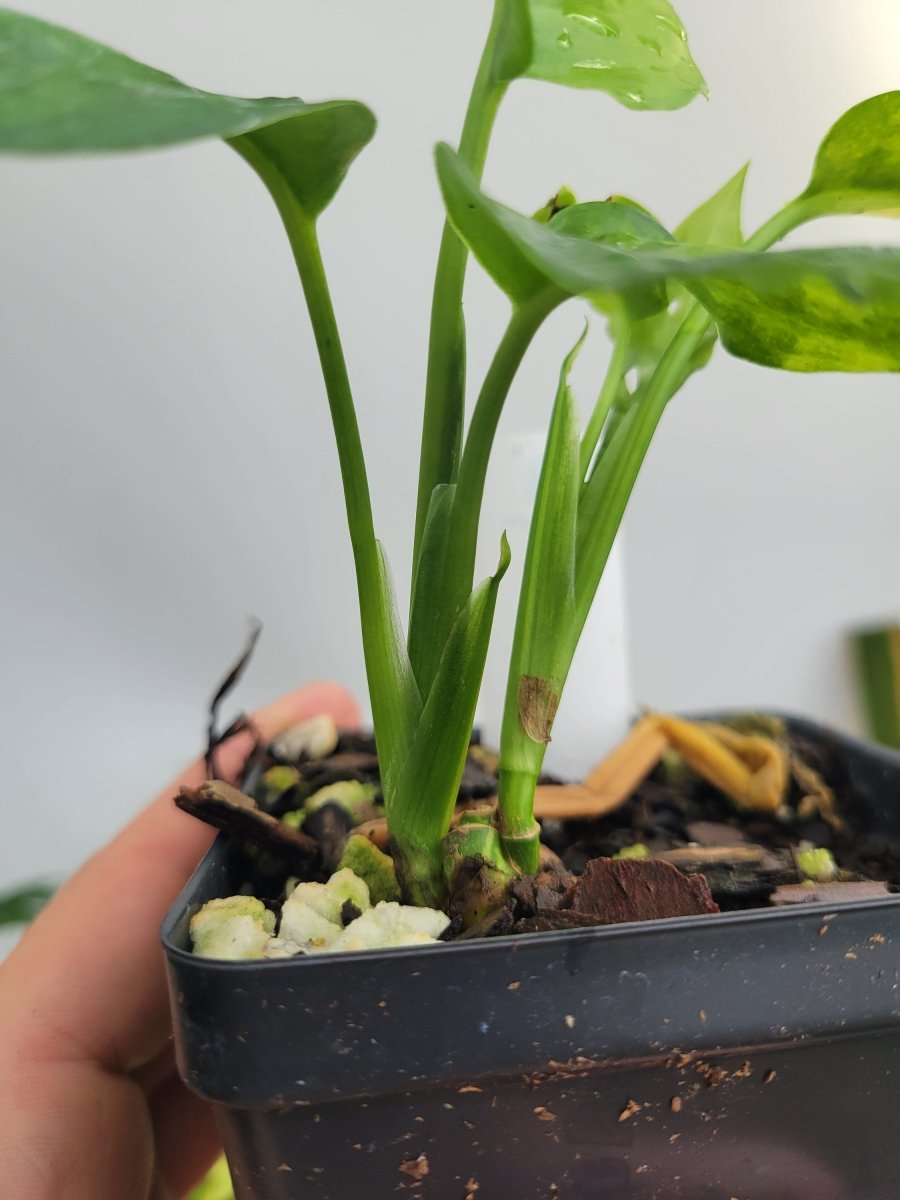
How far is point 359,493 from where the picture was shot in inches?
14.9

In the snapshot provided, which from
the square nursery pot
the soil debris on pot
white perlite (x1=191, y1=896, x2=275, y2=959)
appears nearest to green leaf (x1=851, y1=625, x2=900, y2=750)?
the soil debris on pot

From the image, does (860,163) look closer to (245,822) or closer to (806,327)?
(806,327)

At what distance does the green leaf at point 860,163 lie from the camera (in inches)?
14.2

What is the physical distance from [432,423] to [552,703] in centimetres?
14

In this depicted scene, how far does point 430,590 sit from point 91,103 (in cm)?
21

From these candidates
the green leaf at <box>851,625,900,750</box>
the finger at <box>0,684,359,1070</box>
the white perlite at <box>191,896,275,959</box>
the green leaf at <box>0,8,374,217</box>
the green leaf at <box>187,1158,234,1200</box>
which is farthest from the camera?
the green leaf at <box>851,625,900,750</box>

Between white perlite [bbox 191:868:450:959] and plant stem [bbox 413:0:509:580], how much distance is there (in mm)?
145

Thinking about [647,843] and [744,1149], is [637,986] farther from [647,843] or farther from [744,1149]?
[647,843]

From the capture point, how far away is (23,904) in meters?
0.74

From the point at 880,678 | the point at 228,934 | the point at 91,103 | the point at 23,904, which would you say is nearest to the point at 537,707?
the point at 228,934

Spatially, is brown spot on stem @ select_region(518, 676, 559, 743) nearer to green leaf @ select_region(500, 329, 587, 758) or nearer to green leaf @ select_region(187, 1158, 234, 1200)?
green leaf @ select_region(500, 329, 587, 758)

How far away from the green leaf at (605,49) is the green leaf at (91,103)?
10cm

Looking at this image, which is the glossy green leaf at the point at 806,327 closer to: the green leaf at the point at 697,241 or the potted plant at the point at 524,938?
the potted plant at the point at 524,938

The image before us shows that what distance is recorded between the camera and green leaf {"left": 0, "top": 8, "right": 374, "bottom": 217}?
219mm
